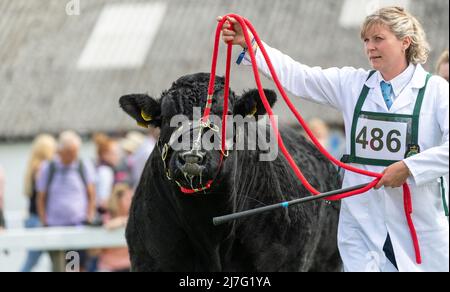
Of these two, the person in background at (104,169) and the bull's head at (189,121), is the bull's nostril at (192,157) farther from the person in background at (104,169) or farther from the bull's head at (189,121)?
the person in background at (104,169)

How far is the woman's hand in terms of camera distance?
590cm

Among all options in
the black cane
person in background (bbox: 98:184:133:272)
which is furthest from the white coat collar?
person in background (bbox: 98:184:133:272)

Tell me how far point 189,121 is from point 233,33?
23.4 inches

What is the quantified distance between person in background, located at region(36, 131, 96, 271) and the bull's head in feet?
17.7

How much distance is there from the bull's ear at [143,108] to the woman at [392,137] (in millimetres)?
707

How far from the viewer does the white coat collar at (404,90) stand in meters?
5.77

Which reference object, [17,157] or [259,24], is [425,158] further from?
[259,24]

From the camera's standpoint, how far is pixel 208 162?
5734 millimetres

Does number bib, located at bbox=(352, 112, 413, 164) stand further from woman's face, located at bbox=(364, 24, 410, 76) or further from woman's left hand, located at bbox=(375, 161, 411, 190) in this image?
woman's face, located at bbox=(364, 24, 410, 76)

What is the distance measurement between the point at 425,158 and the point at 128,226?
89.2 inches

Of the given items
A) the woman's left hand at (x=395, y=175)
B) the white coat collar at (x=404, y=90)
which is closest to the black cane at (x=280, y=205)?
the woman's left hand at (x=395, y=175)

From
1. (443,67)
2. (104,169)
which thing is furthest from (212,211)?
(104,169)

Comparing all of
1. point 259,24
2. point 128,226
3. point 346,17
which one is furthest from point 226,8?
point 128,226

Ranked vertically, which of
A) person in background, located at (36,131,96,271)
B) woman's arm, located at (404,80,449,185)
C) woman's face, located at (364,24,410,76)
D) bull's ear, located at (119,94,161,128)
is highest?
woman's face, located at (364,24,410,76)
